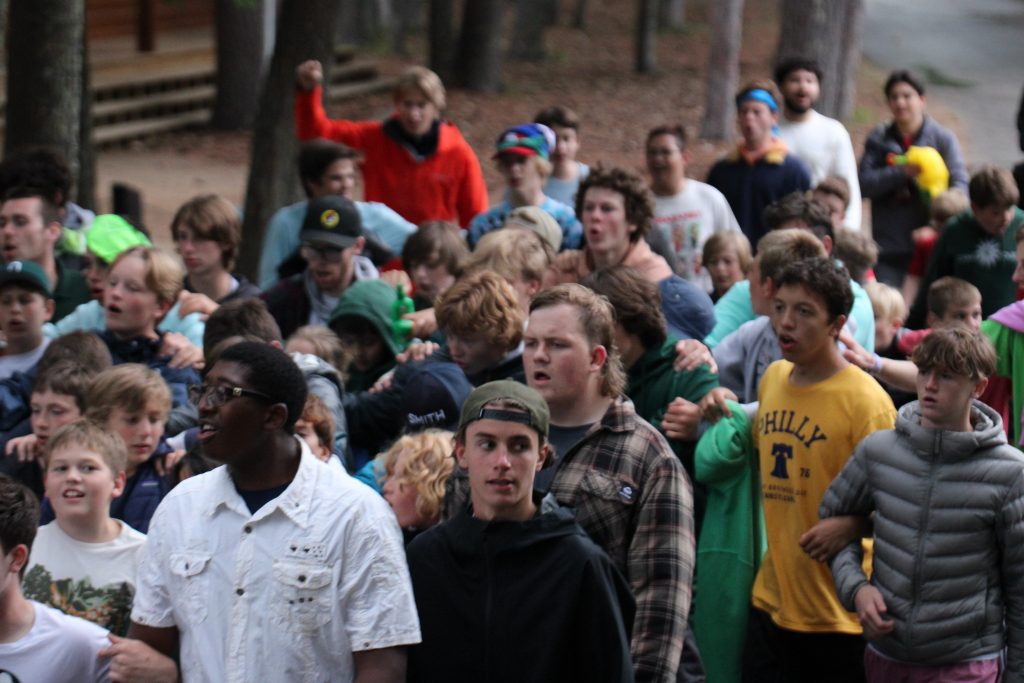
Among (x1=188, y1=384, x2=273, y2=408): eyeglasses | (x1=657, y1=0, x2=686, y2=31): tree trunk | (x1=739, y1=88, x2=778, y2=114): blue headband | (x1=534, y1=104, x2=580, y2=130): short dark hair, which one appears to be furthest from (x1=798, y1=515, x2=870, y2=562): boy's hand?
(x1=657, y1=0, x2=686, y2=31): tree trunk

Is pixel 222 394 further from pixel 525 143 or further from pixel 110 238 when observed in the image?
pixel 525 143

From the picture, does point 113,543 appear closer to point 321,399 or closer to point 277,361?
point 321,399

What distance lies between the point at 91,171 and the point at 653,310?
26.4 feet

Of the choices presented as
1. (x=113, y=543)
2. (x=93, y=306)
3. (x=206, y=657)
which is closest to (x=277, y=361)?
(x=206, y=657)

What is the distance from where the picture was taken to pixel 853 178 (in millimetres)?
9992

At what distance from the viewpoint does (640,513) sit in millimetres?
4676

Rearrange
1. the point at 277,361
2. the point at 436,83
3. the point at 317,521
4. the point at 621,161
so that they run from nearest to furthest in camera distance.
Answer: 1. the point at 317,521
2. the point at 277,361
3. the point at 436,83
4. the point at 621,161

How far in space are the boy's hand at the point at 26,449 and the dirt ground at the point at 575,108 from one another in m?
11.9

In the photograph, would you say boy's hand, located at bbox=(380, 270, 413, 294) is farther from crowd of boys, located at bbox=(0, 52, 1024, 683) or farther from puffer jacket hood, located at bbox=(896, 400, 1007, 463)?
puffer jacket hood, located at bbox=(896, 400, 1007, 463)

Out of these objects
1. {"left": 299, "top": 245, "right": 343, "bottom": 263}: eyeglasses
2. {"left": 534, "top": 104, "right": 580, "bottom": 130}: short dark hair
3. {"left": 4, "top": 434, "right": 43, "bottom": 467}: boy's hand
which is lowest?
{"left": 4, "top": 434, "right": 43, "bottom": 467}: boy's hand

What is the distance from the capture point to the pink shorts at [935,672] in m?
5.07

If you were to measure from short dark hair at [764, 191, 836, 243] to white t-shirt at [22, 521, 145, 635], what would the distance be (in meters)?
3.75

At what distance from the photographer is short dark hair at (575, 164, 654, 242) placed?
23.3 ft

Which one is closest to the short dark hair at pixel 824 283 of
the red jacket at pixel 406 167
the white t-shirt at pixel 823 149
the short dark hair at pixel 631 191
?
the short dark hair at pixel 631 191
